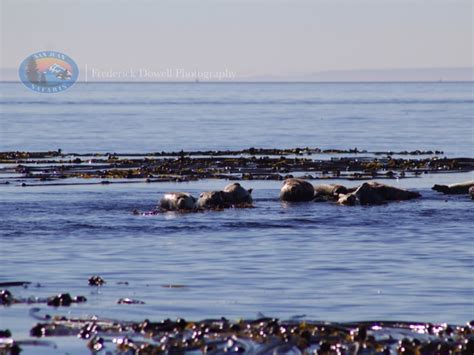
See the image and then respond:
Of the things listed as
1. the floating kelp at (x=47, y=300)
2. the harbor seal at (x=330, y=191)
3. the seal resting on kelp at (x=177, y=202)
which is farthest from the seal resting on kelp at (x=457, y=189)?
the floating kelp at (x=47, y=300)

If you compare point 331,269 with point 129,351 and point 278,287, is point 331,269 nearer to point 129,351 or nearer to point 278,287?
point 278,287

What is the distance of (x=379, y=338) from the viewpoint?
14.7 m

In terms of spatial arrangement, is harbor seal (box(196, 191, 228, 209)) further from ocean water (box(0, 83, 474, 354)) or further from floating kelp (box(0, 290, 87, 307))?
floating kelp (box(0, 290, 87, 307))

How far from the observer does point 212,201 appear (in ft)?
98.6

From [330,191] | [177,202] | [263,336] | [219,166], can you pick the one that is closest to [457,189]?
[330,191]

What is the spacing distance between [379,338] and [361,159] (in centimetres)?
3212

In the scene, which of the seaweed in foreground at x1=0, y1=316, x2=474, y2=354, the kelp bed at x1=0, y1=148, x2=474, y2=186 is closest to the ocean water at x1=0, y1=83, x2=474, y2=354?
the seaweed in foreground at x1=0, y1=316, x2=474, y2=354

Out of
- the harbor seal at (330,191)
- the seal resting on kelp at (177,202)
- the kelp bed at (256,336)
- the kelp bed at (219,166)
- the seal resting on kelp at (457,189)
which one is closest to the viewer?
the kelp bed at (256,336)

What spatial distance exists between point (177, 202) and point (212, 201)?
957 mm

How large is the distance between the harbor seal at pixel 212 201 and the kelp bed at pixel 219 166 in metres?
7.75

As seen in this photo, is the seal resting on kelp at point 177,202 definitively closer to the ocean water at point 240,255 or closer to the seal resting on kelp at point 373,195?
the ocean water at point 240,255

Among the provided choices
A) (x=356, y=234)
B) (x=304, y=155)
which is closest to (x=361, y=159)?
(x=304, y=155)

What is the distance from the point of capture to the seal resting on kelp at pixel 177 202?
29578 millimetres

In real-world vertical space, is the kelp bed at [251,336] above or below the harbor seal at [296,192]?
below
